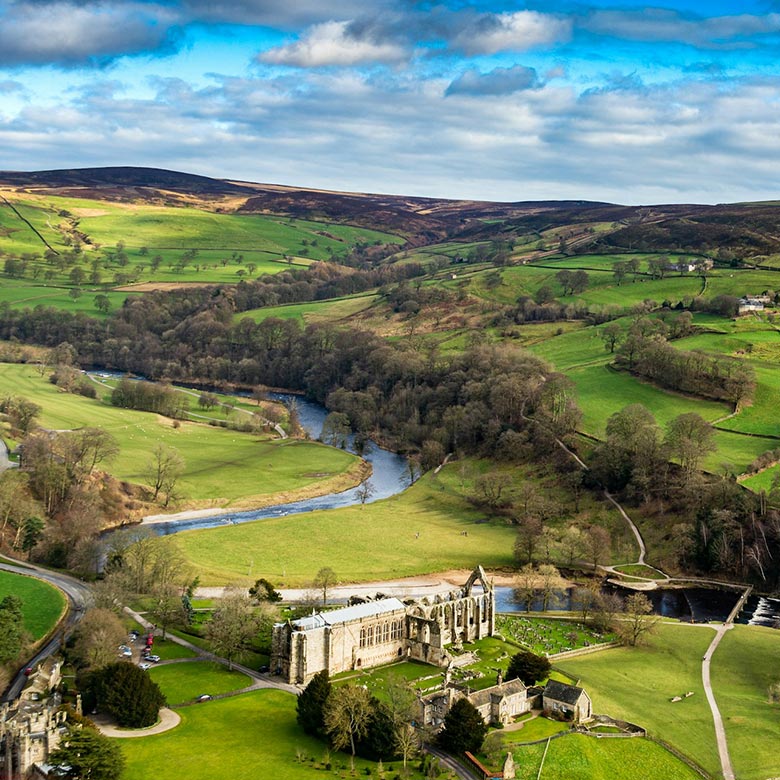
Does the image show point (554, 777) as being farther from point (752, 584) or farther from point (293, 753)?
point (752, 584)

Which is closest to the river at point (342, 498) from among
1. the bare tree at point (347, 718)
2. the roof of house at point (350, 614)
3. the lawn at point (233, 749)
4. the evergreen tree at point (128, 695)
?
the roof of house at point (350, 614)

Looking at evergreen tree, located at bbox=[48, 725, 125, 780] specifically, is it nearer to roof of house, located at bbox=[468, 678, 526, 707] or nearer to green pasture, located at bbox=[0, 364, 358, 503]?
roof of house, located at bbox=[468, 678, 526, 707]

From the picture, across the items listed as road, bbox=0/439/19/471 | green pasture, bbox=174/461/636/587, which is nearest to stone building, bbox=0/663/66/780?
green pasture, bbox=174/461/636/587

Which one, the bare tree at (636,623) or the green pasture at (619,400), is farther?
the green pasture at (619,400)

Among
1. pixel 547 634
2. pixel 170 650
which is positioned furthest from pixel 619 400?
pixel 170 650

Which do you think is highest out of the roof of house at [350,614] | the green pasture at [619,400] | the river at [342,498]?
the green pasture at [619,400]

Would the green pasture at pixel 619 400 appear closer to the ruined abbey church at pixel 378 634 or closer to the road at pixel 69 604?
the ruined abbey church at pixel 378 634

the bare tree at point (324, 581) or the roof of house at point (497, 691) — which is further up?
the roof of house at point (497, 691)
